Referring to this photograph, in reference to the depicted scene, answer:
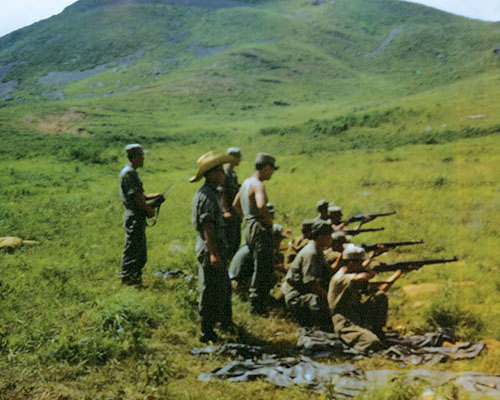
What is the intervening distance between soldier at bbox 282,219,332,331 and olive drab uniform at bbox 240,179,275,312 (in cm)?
39

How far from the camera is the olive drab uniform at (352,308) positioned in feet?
17.1

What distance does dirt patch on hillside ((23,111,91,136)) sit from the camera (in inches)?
1158

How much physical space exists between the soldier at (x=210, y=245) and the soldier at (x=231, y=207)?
237cm

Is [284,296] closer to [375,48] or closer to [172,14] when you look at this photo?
[375,48]

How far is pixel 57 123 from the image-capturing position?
31.2 meters

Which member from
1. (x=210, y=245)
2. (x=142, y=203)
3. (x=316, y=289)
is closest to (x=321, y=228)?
(x=316, y=289)

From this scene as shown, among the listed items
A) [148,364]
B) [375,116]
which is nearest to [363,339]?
[148,364]

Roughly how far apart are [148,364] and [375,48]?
62240 mm

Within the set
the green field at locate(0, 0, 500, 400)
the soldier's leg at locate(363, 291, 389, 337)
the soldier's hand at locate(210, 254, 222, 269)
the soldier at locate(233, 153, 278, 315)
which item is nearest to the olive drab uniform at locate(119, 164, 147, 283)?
the green field at locate(0, 0, 500, 400)

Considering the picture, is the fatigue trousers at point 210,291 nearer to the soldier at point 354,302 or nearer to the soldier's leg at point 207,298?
the soldier's leg at point 207,298

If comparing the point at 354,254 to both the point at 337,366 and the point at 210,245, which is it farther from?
the point at 210,245

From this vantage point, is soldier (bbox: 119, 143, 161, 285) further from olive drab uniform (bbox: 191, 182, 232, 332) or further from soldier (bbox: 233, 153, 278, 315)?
olive drab uniform (bbox: 191, 182, 232, 332)

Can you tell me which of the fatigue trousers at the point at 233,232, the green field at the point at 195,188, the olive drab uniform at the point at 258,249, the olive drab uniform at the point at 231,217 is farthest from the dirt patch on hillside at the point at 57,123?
the olive drab uniform at the point at 258,249

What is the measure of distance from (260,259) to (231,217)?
5.79ft
